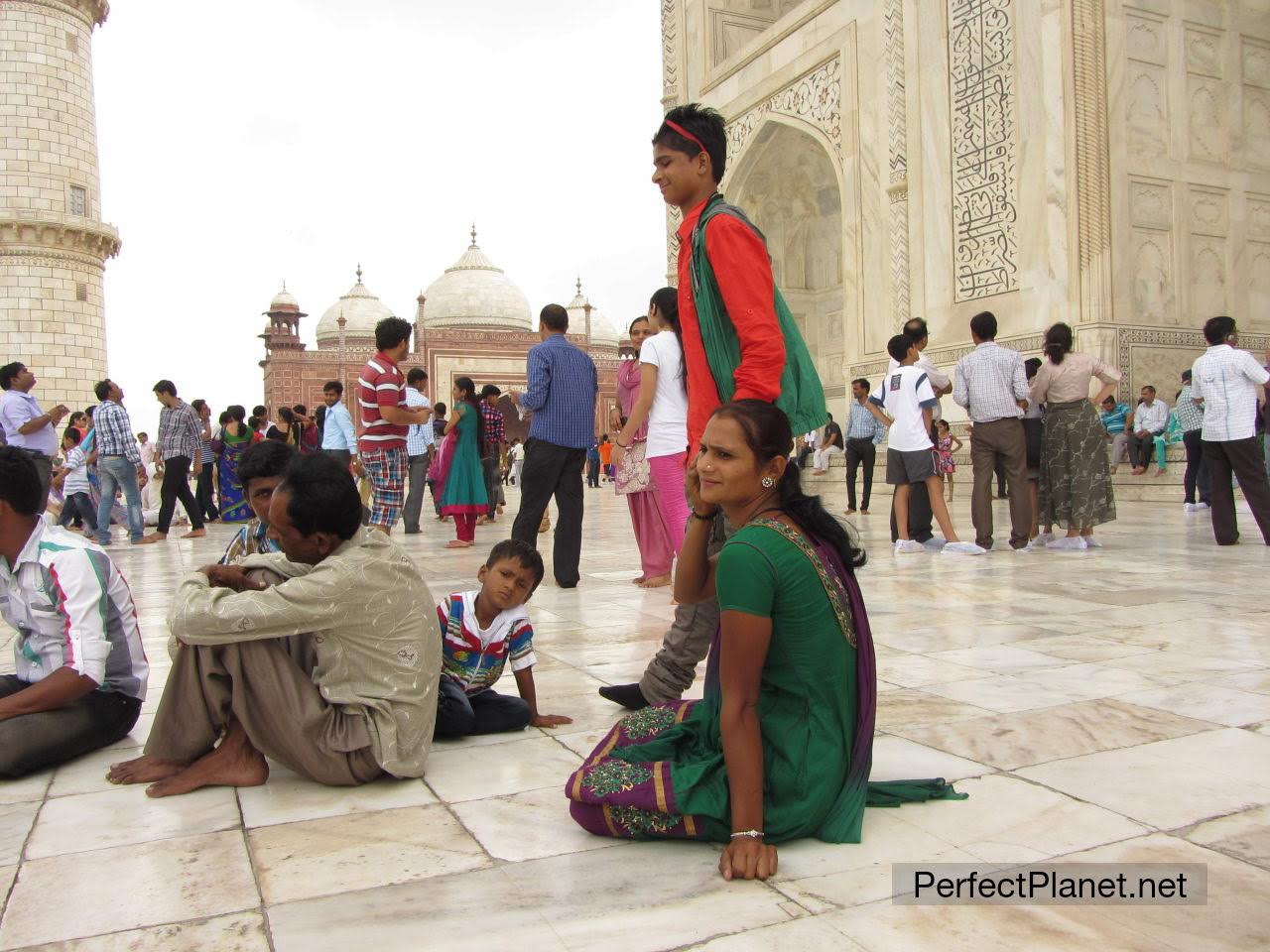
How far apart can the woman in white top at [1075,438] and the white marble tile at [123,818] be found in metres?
5.43

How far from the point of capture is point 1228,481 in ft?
20.1

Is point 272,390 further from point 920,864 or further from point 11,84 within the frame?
point 920,864

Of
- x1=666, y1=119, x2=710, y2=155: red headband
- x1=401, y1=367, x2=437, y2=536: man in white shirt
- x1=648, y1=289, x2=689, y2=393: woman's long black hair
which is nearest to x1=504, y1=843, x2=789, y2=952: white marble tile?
x1=666, y1=119, x2=710, y2=155: red headband

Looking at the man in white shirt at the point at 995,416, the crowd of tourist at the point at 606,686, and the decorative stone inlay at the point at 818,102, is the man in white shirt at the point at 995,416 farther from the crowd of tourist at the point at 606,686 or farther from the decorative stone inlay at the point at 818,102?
the decorative stone inlay at the point at 818,102

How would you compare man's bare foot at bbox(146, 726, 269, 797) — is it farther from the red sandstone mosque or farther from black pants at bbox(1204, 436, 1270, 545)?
the red sandstone mosque

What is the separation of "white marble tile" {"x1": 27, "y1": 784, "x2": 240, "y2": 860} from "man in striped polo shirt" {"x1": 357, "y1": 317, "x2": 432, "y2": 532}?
356cm

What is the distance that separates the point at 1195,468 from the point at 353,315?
3747 cm

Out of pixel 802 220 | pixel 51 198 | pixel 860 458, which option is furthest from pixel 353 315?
pixel 860 458

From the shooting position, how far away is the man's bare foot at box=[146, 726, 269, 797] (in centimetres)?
216

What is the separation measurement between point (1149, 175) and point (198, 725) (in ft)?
37.1

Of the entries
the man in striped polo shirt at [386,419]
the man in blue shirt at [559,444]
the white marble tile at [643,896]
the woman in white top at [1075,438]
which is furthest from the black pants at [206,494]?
the white marble tile at [643,896]

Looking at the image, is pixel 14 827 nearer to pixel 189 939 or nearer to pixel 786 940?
pixel 189 939

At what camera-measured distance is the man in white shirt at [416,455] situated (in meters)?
9.13

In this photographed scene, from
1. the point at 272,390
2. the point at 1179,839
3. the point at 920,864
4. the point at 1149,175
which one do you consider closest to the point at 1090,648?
the point at 1179,839
